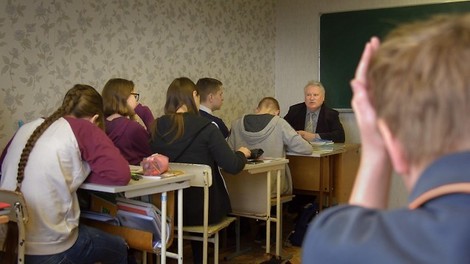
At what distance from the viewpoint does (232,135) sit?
3.93 meters

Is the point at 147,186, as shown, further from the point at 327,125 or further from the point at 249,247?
the point at 327,125

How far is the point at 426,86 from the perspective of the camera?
19.6 inches

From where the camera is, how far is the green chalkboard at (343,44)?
17.4ft

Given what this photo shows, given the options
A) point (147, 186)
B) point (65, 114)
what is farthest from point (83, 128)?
point (147, 186)

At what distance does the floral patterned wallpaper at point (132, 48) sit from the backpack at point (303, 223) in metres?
1.41

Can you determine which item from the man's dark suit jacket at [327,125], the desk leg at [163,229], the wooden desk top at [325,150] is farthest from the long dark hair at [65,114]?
the man's dark suit jacket at [327,125]

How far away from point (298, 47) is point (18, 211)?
14.0 ft

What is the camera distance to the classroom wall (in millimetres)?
5555

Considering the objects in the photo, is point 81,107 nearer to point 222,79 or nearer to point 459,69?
point 459,69

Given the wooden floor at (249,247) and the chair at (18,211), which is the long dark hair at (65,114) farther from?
the wooden floor at (249,247)

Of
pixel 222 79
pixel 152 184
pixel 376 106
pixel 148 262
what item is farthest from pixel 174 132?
pixel 376 106

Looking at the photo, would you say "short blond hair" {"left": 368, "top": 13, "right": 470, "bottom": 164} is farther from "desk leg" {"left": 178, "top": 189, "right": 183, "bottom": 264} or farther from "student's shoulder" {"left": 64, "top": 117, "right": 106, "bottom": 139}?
"desk leg" {"left": 178, "top": 189, "right": 183, "bottom": 264}

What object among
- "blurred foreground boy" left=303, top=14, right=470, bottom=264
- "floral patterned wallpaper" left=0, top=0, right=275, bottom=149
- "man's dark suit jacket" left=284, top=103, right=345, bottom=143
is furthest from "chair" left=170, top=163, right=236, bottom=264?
"blurred foreground boy" left=303, top=14, right=470, bottom=264

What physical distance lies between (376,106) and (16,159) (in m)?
2.02
